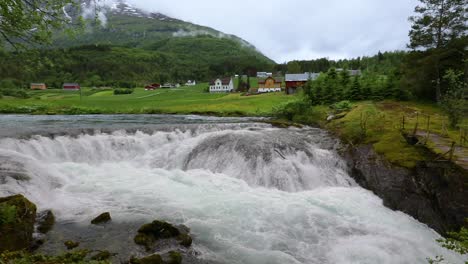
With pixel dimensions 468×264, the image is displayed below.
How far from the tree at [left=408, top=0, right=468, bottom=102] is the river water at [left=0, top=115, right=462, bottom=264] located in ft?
77.3

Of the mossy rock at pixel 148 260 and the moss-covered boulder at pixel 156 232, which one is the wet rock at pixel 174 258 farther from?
the moss-covered boulder at pixel 156 232

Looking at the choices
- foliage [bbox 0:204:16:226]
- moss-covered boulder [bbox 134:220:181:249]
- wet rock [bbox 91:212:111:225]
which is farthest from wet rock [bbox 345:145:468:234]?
foliage [bbox 0:204:16:226]

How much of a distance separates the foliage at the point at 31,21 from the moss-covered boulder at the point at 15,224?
4.86m

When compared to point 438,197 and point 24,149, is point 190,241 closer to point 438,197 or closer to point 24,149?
point 438,197

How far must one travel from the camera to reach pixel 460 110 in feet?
59.0

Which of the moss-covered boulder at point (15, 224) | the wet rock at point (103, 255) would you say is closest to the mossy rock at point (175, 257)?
the wet rock at point (103, 255)

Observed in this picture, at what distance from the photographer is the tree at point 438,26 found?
107 feet

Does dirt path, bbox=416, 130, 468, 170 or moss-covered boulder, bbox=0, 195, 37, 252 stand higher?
dirt path, bbox=416, 130, 468, 170

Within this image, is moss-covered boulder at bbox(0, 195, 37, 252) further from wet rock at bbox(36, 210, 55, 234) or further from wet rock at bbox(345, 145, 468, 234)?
wet rock at bbox(345, 145, 468, 234)

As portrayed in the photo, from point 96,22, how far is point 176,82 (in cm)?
16044

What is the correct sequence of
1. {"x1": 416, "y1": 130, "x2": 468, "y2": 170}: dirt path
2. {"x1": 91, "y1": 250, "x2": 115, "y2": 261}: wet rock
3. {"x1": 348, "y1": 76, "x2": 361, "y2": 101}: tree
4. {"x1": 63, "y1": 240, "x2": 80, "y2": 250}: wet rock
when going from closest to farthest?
1. {"x1": 91, "y1": 250, "x2": 115, "y2": 261}: wet rock
2. {"x1": 63, "y1": 240, "x2": 80, "y2": 250}: wet rock
3. {"x1": 416, "y1": 130, "x2": 468, "y2": 170}: dirt path
4. {"x1": 348, "y1": 76, "x2": 361, "y2": 101}: tree

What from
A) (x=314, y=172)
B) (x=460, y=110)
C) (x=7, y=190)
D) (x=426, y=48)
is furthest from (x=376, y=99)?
(x=7, y=190)

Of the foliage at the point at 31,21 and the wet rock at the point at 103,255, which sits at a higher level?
the foliage at the point at 31,21

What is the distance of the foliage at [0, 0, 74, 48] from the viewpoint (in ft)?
26.0
